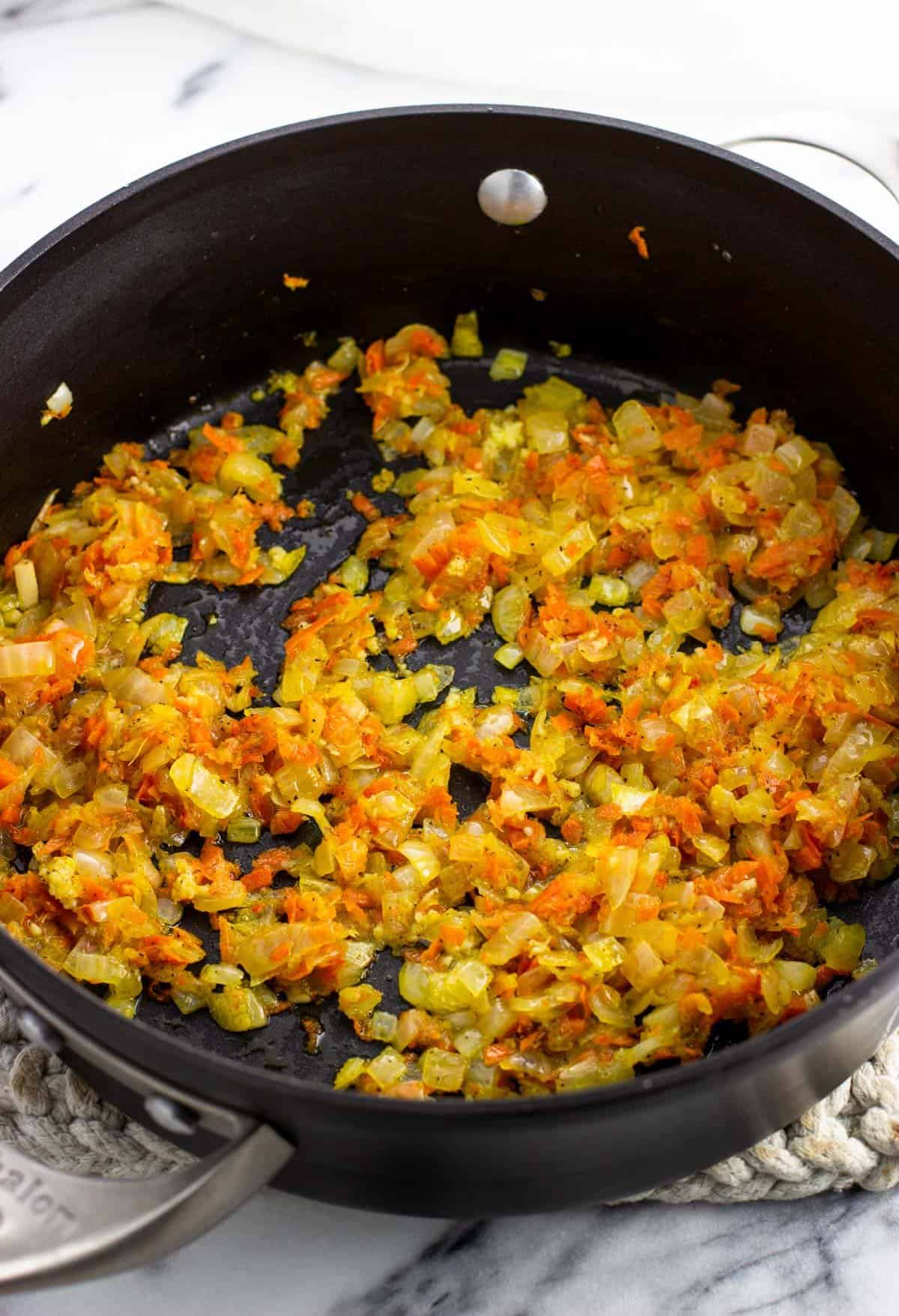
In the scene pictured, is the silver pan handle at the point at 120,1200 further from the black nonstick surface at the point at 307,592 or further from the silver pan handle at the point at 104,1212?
the black nonstick surface at the point at 307,592

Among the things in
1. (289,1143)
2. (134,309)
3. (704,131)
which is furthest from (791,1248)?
(704,131)

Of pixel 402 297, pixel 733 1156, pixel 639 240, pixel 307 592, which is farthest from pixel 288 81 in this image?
pixel 733 1156

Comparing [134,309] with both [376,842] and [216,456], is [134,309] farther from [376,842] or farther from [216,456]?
[376,842]

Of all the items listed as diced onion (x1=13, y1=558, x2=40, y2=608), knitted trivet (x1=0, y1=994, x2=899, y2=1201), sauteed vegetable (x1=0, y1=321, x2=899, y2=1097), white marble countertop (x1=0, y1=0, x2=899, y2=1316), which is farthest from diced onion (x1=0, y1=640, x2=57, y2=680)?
white marble countertop (x1=0, y1=0, x2=899, y2=1316)

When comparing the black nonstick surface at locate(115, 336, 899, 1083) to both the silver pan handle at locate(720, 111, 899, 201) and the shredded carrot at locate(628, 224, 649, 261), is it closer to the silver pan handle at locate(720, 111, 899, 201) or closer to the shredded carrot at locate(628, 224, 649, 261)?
the shredded carrot at locate(628, 224, 649, 261)

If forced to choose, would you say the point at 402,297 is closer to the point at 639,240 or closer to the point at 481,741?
the point at 639,240

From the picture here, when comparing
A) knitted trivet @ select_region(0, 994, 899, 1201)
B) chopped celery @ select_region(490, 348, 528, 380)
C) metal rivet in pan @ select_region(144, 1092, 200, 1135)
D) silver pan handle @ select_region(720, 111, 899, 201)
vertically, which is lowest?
knitted trivet @ select_region(0, 994, 899, 1201)
